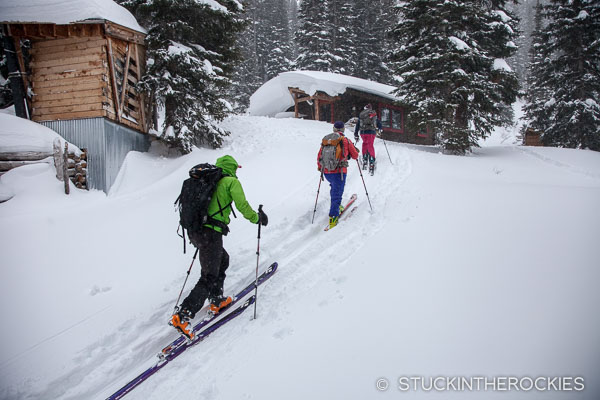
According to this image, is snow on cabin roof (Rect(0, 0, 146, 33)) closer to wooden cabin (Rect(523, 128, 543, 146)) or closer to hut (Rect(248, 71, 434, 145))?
hut (Rect(248, 71, 434, 145))

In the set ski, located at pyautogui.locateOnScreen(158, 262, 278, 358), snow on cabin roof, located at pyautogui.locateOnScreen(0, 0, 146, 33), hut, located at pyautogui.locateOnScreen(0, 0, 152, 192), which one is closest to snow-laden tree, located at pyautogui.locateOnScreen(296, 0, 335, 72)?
hut, located at pyautogui.locateOnScreen(0, 0, 152, 192)

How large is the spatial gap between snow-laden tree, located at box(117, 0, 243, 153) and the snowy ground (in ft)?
14.0

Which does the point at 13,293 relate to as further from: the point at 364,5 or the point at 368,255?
the point at 364,5

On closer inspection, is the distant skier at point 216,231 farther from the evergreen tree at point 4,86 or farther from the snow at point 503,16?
the snow at point 503,16

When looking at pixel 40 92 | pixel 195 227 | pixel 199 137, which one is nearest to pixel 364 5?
pixel 199 137

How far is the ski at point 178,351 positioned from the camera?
3.04 meters

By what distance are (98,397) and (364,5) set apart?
37274 mm

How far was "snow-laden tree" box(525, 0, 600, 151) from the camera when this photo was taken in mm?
16562

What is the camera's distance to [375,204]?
7.50 m

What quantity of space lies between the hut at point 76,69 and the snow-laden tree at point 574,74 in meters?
22.2

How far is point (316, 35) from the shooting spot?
28.6 meters

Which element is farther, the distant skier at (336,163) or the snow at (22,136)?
the snow at (22,136)

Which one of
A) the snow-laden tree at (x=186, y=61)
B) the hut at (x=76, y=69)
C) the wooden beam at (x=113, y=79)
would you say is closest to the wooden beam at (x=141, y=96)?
the snow-laden tree at (x=186, y=61)

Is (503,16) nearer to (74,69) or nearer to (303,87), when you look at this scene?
(303,87)
